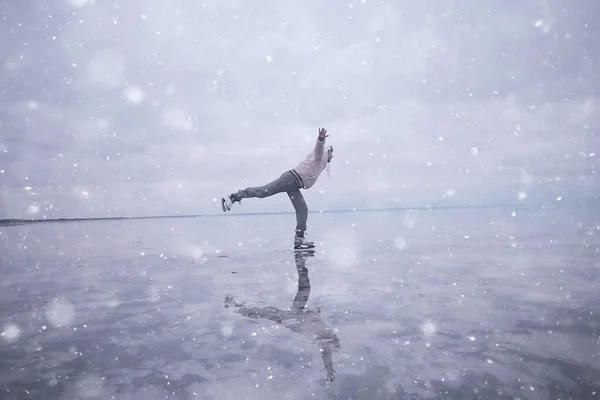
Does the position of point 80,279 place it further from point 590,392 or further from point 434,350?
point 590,392

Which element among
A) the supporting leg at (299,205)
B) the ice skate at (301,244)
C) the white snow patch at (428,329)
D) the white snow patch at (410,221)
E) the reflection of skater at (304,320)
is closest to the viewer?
the reflection of skater at (304,320)

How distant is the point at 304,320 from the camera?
3.30 metres

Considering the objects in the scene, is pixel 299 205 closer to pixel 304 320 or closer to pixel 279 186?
pixel 279 186

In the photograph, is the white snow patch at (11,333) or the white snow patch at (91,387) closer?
the white snow patch at (91,387)

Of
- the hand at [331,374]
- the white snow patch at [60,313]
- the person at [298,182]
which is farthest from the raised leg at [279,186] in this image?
the hand at [331,374]

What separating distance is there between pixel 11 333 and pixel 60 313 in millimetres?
633

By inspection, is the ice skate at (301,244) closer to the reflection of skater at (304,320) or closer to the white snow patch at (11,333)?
the reflection of skater at (304,320)

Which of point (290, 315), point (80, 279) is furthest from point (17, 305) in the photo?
point (290, 315)

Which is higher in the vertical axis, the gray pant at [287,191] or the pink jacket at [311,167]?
the pink jacket at [311,167]

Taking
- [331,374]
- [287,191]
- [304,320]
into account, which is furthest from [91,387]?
[287,191]

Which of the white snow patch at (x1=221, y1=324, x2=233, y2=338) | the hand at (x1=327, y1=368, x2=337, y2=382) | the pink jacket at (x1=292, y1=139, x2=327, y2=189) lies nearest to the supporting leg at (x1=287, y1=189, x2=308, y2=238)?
the pink jacket at (x1=292, y1=139, x2=327, y2=189)

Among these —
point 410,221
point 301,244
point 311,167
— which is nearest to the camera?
point 311,167

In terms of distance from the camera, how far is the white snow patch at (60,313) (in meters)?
3.46

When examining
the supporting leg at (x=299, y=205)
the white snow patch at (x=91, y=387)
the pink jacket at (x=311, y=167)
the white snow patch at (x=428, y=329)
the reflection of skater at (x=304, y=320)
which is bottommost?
the white snow patch at (x=428, y=329)
